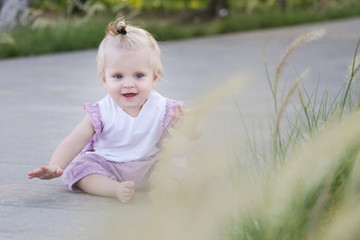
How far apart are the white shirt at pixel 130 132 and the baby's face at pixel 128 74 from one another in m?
0.07

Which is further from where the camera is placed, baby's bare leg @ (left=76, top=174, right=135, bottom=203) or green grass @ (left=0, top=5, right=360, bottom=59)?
green grass @ (left=0, top=5, right=360, bottom=59)

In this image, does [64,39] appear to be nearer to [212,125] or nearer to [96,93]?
[96,93]

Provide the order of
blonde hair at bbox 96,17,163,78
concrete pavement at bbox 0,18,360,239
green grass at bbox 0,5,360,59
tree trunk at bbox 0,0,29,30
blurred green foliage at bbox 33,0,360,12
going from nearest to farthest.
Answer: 1. concrete pavement at bbox 0,18,360,239
2. blonde hair at bbox 96,17,163,78
3. green grass at bbox 0,5,360,59
4. tree trunk at bbox 0,0,29,30
5. blurred green foliage at bbox 33,0,360,12

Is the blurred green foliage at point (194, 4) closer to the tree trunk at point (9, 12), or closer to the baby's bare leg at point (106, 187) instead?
the tree trunk at point (9, 12)

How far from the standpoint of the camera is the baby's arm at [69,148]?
2.70 m

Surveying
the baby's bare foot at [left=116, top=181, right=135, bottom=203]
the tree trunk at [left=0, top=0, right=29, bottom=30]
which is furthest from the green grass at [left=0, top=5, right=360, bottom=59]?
the baby's bare foot at [left=116, top=181, right=135, bottom=203]

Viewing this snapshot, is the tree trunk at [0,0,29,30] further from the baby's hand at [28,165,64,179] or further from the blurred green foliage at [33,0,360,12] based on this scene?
the blurred green foliage at [33,0,360,12]

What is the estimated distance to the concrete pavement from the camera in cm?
254

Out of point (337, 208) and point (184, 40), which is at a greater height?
point (337, 208)

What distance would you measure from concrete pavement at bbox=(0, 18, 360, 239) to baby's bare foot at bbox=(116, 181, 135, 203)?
1.1 inches

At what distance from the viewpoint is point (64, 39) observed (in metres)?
10.6

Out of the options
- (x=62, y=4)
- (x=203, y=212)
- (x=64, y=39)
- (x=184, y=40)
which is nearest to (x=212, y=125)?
(x=203, y=212)

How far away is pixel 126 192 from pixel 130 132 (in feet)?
1.11

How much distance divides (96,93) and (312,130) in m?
3.85
